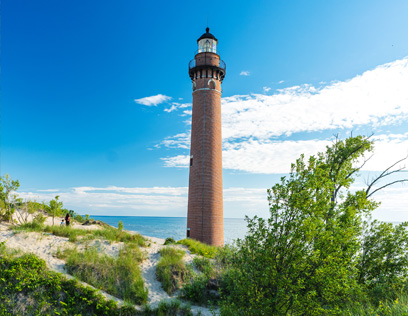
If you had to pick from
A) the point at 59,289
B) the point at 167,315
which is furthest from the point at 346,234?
the point at 59,289

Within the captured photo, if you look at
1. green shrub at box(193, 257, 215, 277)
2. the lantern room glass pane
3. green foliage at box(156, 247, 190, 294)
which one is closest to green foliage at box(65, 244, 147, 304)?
green foliage at box(156, 247, 190, 294)

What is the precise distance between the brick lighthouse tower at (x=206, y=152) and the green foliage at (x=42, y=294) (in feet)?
41.6

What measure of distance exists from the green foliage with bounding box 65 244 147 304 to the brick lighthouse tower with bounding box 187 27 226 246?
9855mm

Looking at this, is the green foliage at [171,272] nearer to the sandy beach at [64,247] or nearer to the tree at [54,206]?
the sandy beach at [64,247]

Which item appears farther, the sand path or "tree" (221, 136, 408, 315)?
the sand path

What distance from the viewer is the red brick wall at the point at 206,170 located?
23.2 m

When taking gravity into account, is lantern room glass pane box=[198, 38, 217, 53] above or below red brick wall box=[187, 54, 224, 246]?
above

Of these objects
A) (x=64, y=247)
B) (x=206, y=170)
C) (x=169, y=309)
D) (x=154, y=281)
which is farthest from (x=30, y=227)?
(x=206, y=170)

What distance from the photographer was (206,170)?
78.3 ft

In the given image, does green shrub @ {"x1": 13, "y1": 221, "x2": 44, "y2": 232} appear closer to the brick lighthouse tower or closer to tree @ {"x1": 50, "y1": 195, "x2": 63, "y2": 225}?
tree @ {"x1": 50, "y1": 195, "x2": 63, "y2": 225}

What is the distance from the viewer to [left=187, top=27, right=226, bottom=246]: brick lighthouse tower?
76.5 feet

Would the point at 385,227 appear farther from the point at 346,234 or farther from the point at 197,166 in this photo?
the point at 197,166

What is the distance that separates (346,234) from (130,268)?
34.5ft

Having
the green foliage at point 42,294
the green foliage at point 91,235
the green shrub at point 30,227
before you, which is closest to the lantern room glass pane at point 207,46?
the green foliage at point 91,235
